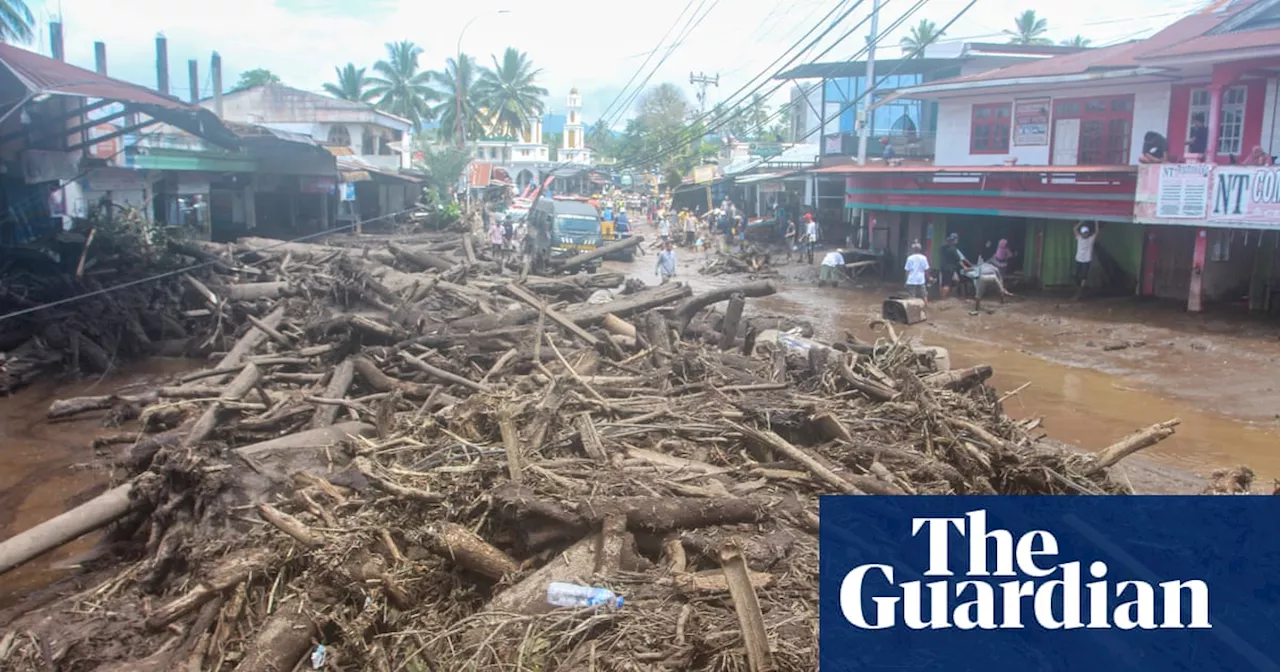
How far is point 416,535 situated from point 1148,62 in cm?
1928

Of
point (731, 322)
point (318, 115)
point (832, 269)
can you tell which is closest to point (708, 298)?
point (731, 322)

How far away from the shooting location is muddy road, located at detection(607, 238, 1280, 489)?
39.9 ft

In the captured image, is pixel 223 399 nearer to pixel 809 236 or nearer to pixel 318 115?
pixel 809 236

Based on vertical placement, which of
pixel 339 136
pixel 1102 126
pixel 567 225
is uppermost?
pixel 339 136

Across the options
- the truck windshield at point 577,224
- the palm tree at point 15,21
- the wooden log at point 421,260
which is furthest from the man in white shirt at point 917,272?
the palm tree at point 15,21

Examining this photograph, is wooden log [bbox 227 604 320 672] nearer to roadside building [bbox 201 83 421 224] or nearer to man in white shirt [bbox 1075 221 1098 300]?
man in white shirt [bbox 1075 221 1098 300]

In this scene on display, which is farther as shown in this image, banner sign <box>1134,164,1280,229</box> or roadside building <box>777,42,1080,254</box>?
roadside building <box>777,42,1080,254</box>

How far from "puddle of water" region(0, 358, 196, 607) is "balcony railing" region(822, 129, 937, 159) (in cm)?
2732

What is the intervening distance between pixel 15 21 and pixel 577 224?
19199mm

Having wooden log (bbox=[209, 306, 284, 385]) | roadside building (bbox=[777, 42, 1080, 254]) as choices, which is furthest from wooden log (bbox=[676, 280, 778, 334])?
roadside building (bbox=[777, 42, 1080, 254])

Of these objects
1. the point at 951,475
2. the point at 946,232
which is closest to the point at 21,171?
the point at 951,475

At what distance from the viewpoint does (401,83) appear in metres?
67.5

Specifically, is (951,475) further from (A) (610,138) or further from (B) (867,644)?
(A) (610,138)

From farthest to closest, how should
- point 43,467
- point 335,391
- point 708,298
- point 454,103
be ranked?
point 454,103 < point 708,298 < point 43,467 < point 335,391
